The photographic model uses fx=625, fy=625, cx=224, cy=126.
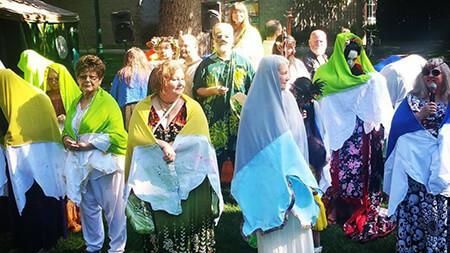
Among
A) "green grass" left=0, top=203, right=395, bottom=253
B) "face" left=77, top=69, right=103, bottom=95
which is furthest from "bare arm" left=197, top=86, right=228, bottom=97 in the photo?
"face" left=77, top=69, right=103, bottom=95

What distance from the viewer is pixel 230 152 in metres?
6.55

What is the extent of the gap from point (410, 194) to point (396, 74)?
5.87ft

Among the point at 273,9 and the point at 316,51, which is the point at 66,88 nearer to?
the point at 316,51

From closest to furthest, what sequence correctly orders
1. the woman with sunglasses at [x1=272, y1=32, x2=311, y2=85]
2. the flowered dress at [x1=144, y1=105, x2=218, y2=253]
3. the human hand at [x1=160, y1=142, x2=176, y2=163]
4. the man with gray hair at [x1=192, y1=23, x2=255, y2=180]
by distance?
the human hand at [x1=160, y1=142, x2=176, y2=163] < the flowered dress at [x1=144, y1=105, x2=218, y2=253] < the man with gray hair at [x1=192, y1=23, x2=255, y2=180] < the woman with sunglasses at [x1=272, y1=32, x2=311, y2=85]

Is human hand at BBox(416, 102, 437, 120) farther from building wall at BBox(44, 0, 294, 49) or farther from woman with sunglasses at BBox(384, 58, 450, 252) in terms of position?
building wall at BBox(44, 0, 294, 49)

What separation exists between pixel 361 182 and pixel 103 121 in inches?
96.0

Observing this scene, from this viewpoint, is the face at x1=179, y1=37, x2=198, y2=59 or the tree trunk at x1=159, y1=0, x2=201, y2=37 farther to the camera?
the tree trunk at x1=159, y1=0, x2=201, y2=37

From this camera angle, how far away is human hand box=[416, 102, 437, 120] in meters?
4.76

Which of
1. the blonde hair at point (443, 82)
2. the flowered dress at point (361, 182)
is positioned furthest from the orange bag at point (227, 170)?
the blonde hair at point (443, 82)

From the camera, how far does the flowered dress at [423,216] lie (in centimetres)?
480

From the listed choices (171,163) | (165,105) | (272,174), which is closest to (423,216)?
(272,174)

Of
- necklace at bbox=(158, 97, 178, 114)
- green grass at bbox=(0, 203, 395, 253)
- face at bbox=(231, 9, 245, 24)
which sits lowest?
green grass at bbox=(0, 203, 395, 253)

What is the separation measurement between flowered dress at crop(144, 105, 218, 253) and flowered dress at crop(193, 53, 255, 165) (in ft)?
6.04

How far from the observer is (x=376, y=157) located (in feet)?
19.1
